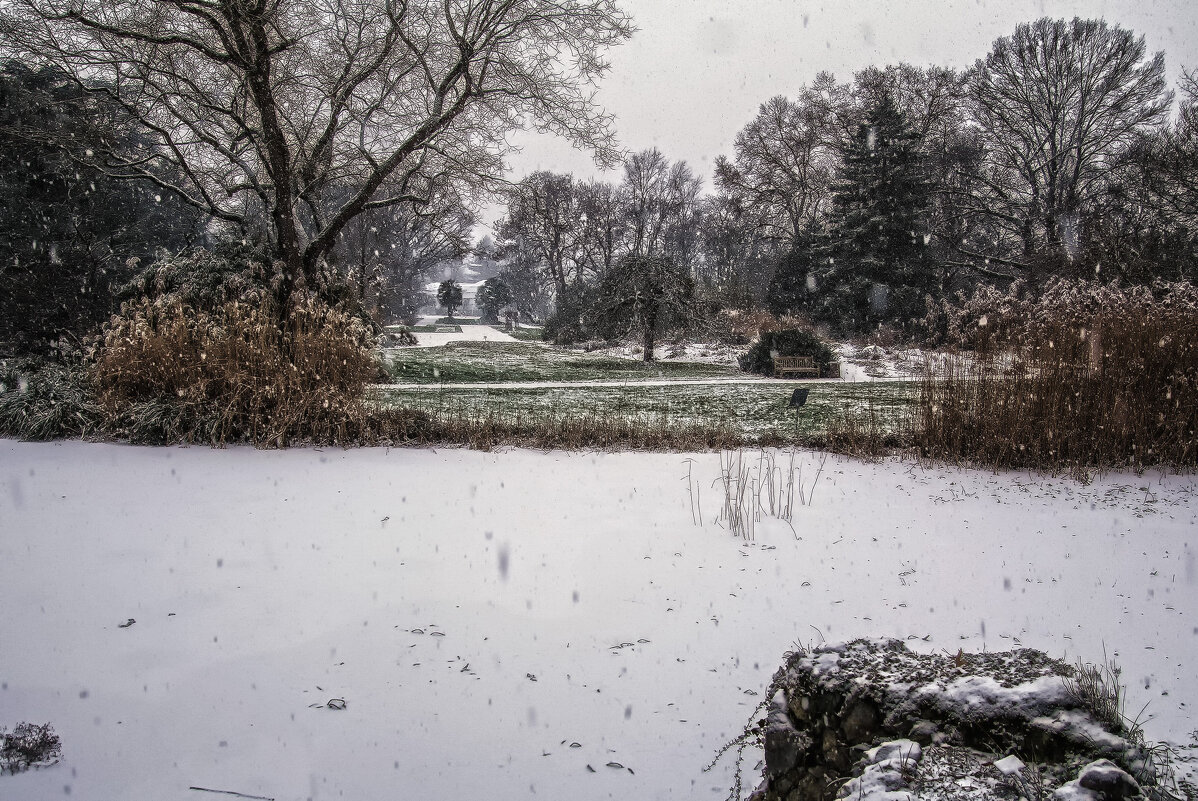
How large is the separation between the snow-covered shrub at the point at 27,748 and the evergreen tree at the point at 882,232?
24.2 meters

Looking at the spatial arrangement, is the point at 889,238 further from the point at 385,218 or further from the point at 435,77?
the point at 385,218

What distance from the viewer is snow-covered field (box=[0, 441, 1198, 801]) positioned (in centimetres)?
231

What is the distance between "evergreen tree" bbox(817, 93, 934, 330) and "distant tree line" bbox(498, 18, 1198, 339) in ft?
0.19

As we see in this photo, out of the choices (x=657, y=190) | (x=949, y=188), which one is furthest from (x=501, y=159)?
(x=657, y=190)

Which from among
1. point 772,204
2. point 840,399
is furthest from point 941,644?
point 772,204

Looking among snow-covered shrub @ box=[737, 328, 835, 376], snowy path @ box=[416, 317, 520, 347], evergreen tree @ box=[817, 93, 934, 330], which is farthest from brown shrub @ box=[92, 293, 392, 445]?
evergreen tree @ box=[817, 93, 934, 330]

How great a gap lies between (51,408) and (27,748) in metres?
6.36

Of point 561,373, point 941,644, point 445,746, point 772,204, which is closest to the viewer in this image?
point 445,746

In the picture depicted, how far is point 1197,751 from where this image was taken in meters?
2.02

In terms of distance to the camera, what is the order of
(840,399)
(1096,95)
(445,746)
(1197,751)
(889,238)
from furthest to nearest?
(889,238), (1096,95), (840,399), (445,746), (1197,751)

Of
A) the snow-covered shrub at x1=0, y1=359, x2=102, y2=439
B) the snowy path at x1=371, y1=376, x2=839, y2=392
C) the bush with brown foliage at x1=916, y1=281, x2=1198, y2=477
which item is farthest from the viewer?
the snowy path at x1=371, y1=376, x2=839, y2=392

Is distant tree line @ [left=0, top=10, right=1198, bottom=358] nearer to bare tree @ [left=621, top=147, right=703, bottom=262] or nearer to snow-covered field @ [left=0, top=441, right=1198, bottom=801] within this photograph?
bare tree @ [left=621, top=147, right=703, bottom=262]

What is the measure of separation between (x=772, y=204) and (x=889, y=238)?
8460 millimetres

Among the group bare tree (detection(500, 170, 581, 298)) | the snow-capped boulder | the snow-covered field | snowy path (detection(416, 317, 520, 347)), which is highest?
bare tree (detection(500, 170, 581, 298))
